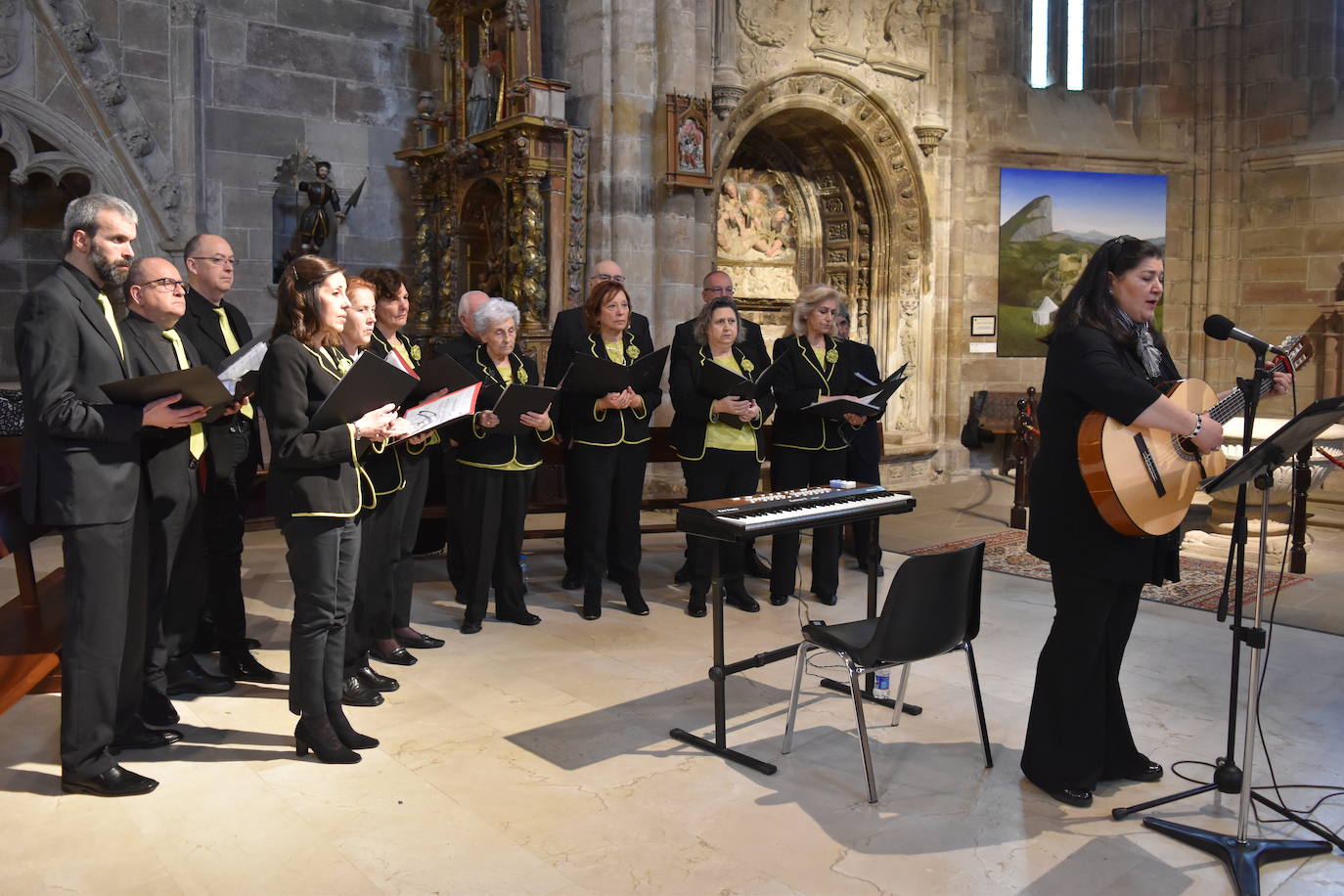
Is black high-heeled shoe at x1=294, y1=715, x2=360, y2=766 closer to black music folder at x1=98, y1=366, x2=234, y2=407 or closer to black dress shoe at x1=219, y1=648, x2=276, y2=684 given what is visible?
black dress shoe at x1=219, y1=648, x2=276, y2=684

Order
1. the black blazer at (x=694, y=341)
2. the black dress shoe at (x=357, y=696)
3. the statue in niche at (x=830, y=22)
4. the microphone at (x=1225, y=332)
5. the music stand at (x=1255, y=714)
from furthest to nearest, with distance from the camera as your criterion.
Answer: the statue in niche at (x=830, y=22) < the black blazer at (x=694, y=341) < the black dress shoe at (x=357, y=696) < the microphone at (x=1225, y=332) < the music stand at (x=1255, y=714)

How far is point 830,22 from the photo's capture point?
10.2m

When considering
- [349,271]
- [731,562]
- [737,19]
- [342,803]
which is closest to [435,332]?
[349,271]

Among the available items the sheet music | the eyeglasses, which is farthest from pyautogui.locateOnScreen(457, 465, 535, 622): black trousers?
the eyeglasses

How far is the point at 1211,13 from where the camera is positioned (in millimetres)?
12328

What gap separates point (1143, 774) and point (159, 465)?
335 cm

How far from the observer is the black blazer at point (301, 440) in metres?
3.52

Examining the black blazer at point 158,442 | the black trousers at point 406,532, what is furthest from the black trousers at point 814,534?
the black blazer at point 158,442

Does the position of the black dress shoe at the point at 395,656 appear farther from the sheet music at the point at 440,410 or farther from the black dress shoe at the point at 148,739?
the sheet music at the point at 440,410

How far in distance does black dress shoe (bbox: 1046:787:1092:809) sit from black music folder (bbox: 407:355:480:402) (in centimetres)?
251

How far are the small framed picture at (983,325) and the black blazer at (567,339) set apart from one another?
21.6 ft

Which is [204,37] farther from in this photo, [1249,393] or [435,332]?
[1249,393]

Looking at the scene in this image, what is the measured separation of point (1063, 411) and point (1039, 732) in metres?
1.02

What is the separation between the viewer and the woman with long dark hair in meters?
3.55
